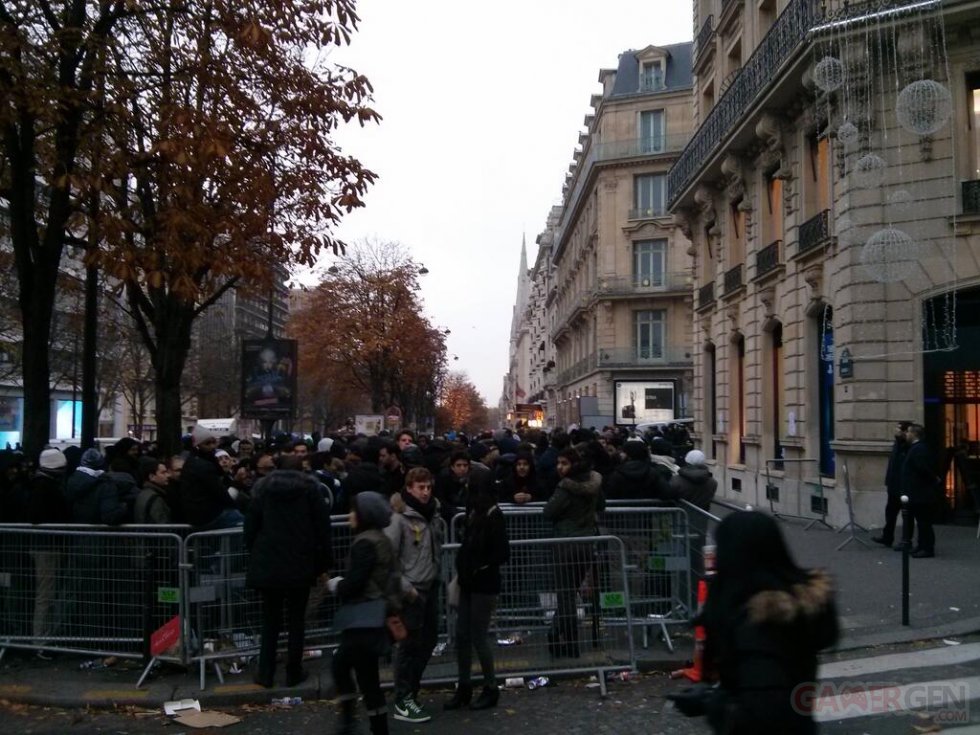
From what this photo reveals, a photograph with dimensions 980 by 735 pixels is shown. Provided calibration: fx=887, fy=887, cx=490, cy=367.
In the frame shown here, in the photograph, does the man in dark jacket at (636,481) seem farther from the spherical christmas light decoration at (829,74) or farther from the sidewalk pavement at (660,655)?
the spherical christmas light decoration at (829,74)

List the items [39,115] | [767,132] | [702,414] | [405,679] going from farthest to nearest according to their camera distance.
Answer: [702,414] < [767,132] < [39,115] < [405,679]

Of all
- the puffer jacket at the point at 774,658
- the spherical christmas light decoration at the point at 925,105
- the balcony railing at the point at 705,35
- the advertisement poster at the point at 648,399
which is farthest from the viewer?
the advertisement poster at the point at 648,399

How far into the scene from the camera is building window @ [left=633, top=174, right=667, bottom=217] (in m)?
50.8

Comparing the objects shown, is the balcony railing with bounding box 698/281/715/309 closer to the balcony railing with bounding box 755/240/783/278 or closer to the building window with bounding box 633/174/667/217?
the balcony railing with bounding box 755/240/783/278

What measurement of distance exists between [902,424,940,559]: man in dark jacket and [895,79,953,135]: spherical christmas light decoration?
4423mm

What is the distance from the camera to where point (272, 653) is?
7238 mm

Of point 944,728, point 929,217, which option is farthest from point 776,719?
point 929,217

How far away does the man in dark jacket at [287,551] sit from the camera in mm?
7039

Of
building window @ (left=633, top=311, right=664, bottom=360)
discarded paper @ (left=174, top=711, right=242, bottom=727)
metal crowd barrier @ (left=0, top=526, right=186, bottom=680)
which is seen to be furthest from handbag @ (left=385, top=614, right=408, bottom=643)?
building window @ (left=633, top=311, right=664, bottom=360)

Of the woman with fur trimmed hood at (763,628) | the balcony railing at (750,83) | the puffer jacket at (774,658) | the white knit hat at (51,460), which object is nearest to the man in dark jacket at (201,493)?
the white knit hat at (51,460)

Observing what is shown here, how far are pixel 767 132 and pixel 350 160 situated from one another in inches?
450

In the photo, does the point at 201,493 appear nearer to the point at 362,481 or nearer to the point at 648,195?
the point at 362,481

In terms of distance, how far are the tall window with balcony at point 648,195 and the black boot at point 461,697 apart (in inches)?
1818

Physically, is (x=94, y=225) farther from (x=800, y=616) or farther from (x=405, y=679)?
(x=800, y=616)
